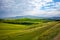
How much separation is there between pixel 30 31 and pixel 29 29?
0.04 meters

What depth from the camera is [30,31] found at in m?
2.24

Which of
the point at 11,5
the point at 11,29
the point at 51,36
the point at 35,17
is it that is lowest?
the point at 51,36

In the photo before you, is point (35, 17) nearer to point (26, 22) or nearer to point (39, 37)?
point (26, 22)

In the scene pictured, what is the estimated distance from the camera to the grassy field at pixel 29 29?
221cm

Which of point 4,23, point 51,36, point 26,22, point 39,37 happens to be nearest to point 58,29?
point 51,36

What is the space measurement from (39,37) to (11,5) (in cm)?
80

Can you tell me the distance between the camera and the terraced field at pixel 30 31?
2.21 m

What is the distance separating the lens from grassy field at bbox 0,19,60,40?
7.25 feet

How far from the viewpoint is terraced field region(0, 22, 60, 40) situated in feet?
7.23

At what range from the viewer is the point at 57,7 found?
2348 mm

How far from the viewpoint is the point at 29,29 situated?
2.26 metres

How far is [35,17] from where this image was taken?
235cm

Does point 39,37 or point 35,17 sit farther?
point 35,17

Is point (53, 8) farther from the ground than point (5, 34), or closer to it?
farther from the ground
